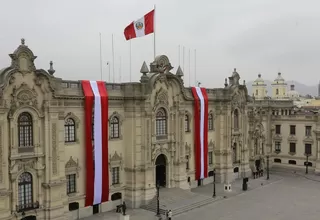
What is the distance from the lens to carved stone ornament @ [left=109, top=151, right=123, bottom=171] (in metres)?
39.3

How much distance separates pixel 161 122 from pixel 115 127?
5.81 metres

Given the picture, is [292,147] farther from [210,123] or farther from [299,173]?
[210,123]

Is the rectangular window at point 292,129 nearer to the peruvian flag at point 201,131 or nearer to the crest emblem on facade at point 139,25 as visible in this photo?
the peruvian flag at point 201,131

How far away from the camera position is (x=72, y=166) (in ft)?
118

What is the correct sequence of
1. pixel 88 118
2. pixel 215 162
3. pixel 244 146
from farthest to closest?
pixel 244 146 → pixel 215 162 → pixel 88 118

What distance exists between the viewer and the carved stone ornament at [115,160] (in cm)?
3929

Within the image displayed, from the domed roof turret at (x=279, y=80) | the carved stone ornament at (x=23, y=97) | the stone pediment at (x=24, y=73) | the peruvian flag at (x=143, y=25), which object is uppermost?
the peruvian flag at (x=143, y=25)

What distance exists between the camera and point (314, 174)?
59.0 m

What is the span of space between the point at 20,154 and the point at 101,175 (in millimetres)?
8940

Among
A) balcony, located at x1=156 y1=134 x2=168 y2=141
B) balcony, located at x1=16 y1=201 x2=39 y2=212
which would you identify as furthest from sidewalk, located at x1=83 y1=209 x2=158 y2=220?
balcony, located at x1=156 y1=134 x2=168 y2=141

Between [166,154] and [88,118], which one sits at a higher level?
[88,118]

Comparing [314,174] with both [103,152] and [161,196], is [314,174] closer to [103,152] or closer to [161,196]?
[161,196]

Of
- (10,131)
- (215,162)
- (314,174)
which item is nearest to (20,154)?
(10,131)

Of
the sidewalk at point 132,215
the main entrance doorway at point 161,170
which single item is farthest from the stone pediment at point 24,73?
the main entrance doorway at point 161,170
